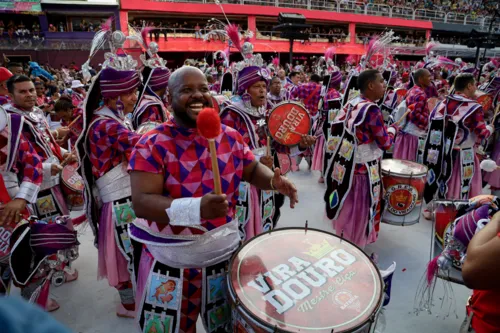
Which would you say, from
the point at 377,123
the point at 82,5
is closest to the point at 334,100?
the point at 377,123

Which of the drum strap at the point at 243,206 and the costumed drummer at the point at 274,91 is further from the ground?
the costumed drummer at the point at 274,91

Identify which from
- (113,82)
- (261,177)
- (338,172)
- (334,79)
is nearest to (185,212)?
(261,177)

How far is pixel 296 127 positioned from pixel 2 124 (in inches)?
85.7

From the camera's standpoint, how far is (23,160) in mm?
2297

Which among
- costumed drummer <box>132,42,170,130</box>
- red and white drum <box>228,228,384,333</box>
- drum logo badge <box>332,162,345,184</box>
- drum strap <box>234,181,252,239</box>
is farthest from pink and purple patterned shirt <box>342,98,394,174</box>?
costumed drummer <box>132,42,170,130</box>

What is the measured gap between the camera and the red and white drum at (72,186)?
2891 millimetres

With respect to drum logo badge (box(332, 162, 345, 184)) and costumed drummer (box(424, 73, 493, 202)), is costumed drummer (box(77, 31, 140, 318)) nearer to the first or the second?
drum logo badge (box(332, 162, 345, 184))

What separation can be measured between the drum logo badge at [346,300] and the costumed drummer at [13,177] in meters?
1.96

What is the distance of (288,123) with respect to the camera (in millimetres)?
3090

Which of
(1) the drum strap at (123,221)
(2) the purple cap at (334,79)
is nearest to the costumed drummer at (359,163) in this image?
(1) the drum strap at (123,221)

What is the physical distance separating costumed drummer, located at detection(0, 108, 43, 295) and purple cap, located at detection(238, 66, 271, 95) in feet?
5.46

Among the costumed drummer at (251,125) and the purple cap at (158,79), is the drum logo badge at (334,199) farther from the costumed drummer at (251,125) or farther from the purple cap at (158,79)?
the purple cap at (158,79)

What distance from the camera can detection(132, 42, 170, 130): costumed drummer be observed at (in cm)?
319

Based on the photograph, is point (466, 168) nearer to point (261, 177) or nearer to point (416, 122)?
point (416, 122)
